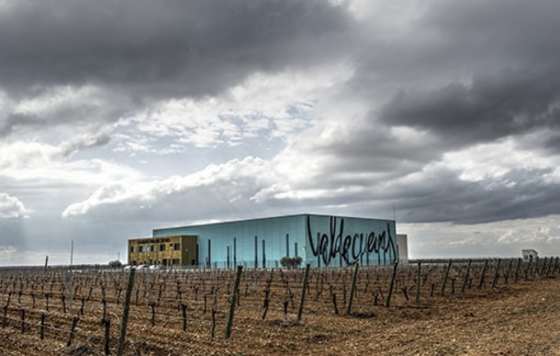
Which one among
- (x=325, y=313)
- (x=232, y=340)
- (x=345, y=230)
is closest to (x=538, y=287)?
(x=325, y=313)

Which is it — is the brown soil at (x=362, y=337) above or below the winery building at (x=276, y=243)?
below

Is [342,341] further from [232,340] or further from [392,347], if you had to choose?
[232,340]

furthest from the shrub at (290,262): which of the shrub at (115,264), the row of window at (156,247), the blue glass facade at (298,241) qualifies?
the shrub at (115,264)

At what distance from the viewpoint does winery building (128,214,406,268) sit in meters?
70.5

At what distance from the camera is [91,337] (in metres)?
12.6

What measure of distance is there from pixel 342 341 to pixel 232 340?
104 inches

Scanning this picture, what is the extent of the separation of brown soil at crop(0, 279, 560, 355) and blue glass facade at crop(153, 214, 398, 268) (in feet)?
161

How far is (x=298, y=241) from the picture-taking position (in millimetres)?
69938

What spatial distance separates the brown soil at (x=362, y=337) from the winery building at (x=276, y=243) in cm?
5213

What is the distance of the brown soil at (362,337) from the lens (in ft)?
37.4

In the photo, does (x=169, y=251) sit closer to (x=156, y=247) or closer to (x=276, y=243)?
(x=156, y=247)

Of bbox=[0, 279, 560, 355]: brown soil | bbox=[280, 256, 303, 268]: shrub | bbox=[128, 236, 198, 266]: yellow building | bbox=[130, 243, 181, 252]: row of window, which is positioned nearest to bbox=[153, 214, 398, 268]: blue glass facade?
bbox=[128, 236, 198, 266]: yellow building

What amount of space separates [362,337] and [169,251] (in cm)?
7238

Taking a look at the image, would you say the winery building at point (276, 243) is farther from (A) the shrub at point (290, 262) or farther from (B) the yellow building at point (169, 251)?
(A) the shrub at point (290, 262)
